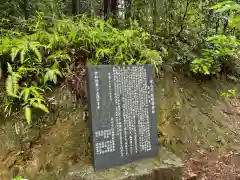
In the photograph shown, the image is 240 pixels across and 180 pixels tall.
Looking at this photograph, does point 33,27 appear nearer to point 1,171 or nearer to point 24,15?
point 24,15

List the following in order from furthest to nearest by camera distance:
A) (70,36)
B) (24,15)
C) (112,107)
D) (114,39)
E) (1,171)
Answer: (24,15)
(114,39)
(70,36)
(112,107)
(1,171)

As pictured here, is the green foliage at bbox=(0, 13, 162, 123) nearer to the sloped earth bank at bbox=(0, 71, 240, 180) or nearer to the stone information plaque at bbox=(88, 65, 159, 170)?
the sloped earth bank at bbox=(0, 71, 240, 180)

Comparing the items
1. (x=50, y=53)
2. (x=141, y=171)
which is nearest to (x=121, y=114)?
(x=141, y=171)

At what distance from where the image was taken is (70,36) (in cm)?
420

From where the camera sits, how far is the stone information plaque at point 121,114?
3529 mm

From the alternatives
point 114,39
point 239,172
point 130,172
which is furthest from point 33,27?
point 239,172

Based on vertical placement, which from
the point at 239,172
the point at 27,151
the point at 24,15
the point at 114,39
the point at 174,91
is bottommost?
the point at 239,172

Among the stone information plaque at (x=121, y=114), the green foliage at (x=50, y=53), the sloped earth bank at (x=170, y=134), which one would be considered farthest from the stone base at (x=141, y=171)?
the green foliage at (x=50, y=53)

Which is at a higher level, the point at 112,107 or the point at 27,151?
the point at 112,107

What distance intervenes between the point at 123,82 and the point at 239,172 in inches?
111

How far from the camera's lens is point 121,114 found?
371cm

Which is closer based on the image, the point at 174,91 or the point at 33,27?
the point at 33,27

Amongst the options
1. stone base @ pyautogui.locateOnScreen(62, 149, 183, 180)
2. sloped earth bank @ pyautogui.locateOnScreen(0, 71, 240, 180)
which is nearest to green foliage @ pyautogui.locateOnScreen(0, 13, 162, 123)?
sloped earth bank @ pyautogui.locateOnScreen(0, 71, 240, 180)

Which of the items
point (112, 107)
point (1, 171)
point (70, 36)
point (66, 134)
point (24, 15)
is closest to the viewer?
point (1, 171)
